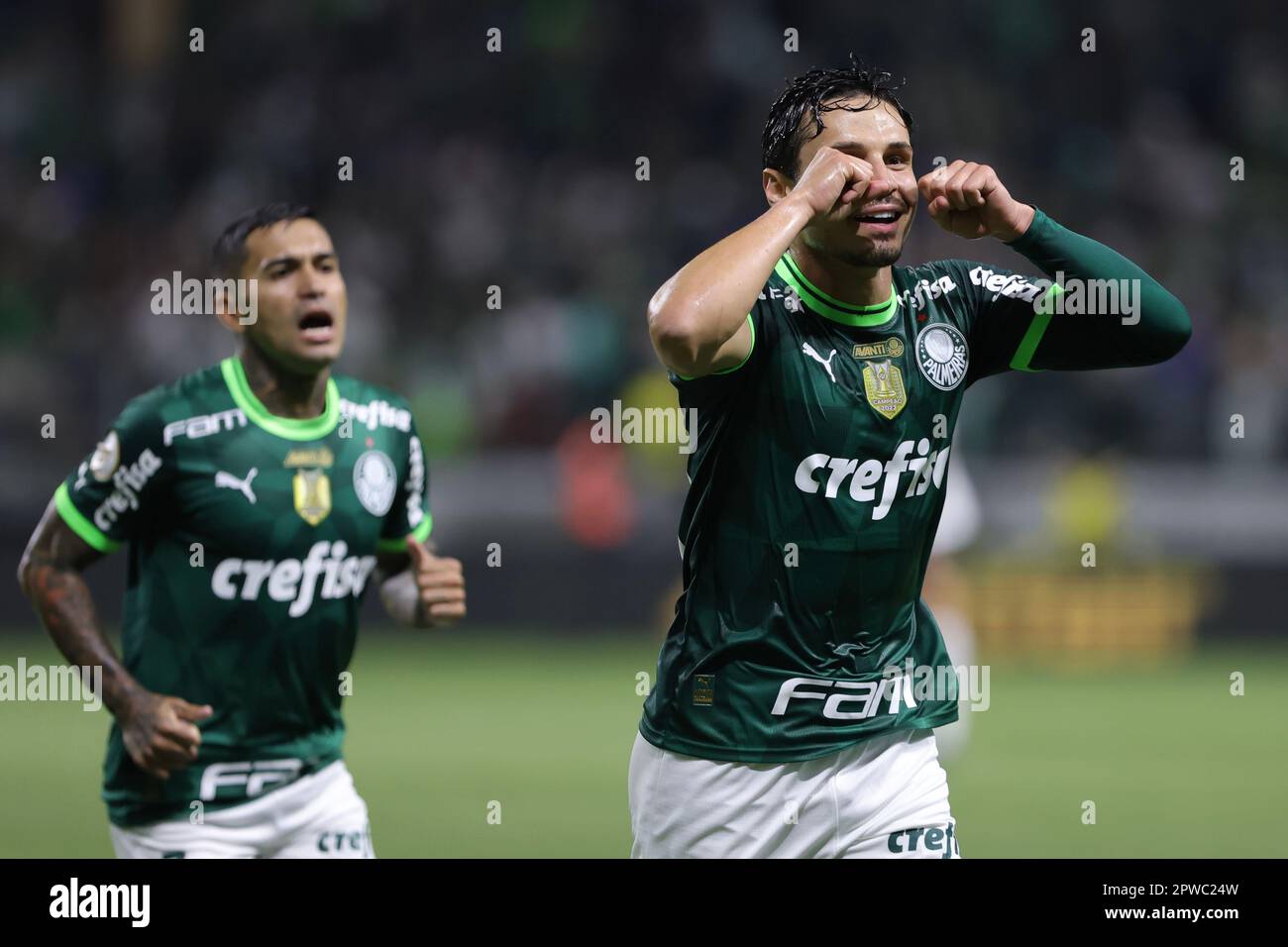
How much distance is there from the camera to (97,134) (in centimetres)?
1923

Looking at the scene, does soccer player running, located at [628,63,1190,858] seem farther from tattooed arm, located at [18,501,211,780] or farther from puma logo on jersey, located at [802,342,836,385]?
tattooed arm, located at [18,501,211,780]

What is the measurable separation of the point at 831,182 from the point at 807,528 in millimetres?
→ 785

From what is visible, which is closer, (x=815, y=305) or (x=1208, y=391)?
(x=815, y=305)

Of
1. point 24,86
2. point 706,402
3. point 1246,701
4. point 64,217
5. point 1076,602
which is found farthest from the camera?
point 24,86

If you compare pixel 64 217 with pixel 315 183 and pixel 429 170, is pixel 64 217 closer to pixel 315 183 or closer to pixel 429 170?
pixel 315 183

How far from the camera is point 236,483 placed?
5.46 m

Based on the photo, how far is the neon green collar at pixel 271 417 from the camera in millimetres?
5605

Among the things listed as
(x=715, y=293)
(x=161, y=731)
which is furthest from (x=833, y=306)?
(x=161, y=731)

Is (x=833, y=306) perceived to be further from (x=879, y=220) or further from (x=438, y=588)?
(x=438, y=588)

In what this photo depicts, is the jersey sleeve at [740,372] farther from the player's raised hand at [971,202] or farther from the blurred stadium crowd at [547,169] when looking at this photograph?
the blurred stadium crowd at [547,169]

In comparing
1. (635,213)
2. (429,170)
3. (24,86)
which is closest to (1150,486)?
(635,213)

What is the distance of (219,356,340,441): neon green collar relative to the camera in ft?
18.4

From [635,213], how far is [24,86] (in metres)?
6.54

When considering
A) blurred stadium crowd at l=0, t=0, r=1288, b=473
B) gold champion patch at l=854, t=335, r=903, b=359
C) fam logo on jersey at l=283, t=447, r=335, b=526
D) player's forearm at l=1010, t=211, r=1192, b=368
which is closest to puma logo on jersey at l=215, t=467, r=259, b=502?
fam logo on jersey at l=283, t=447, r=335, b=526
